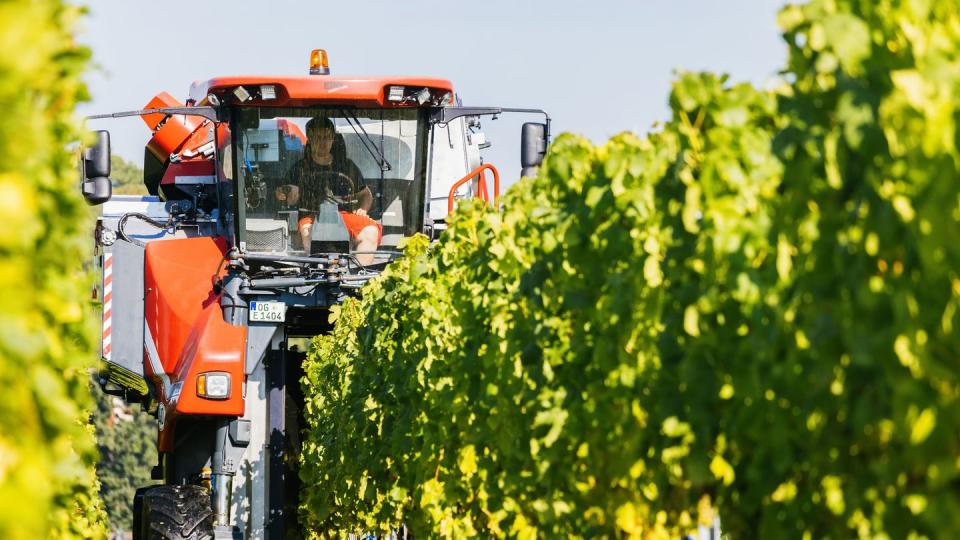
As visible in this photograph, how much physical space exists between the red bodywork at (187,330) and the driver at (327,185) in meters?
0.78

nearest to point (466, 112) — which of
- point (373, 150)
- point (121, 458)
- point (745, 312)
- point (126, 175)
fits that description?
point (373, 150)

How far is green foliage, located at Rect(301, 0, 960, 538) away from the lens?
2709mm

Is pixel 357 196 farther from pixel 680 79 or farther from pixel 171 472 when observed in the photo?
pixel 680 79

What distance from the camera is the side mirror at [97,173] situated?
32.4 feet

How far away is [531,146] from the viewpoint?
9297 millimetres

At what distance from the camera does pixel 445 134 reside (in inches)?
535

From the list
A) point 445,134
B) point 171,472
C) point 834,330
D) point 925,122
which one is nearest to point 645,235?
point 834,330

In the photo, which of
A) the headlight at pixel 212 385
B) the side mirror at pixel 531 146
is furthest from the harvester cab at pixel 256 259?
the side mirror at pixel 531 146

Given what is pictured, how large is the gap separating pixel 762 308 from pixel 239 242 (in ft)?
25.4

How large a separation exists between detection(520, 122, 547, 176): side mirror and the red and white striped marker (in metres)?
3.45

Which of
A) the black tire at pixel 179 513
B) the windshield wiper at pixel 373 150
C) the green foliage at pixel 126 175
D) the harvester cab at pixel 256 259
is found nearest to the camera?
the black tire at pixel 179 513

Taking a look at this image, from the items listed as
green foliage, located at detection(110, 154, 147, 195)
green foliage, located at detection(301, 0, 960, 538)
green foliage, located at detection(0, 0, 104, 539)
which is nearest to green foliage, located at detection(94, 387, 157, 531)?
green foliage, located at detection(110, 154, 147, 195)

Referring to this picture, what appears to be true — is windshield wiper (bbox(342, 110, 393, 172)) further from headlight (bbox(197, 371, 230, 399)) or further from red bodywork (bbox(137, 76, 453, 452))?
headlight (bbox(197, 371, 230, 399))

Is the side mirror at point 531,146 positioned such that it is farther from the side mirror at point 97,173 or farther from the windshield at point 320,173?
the side mirror at point 97,173
